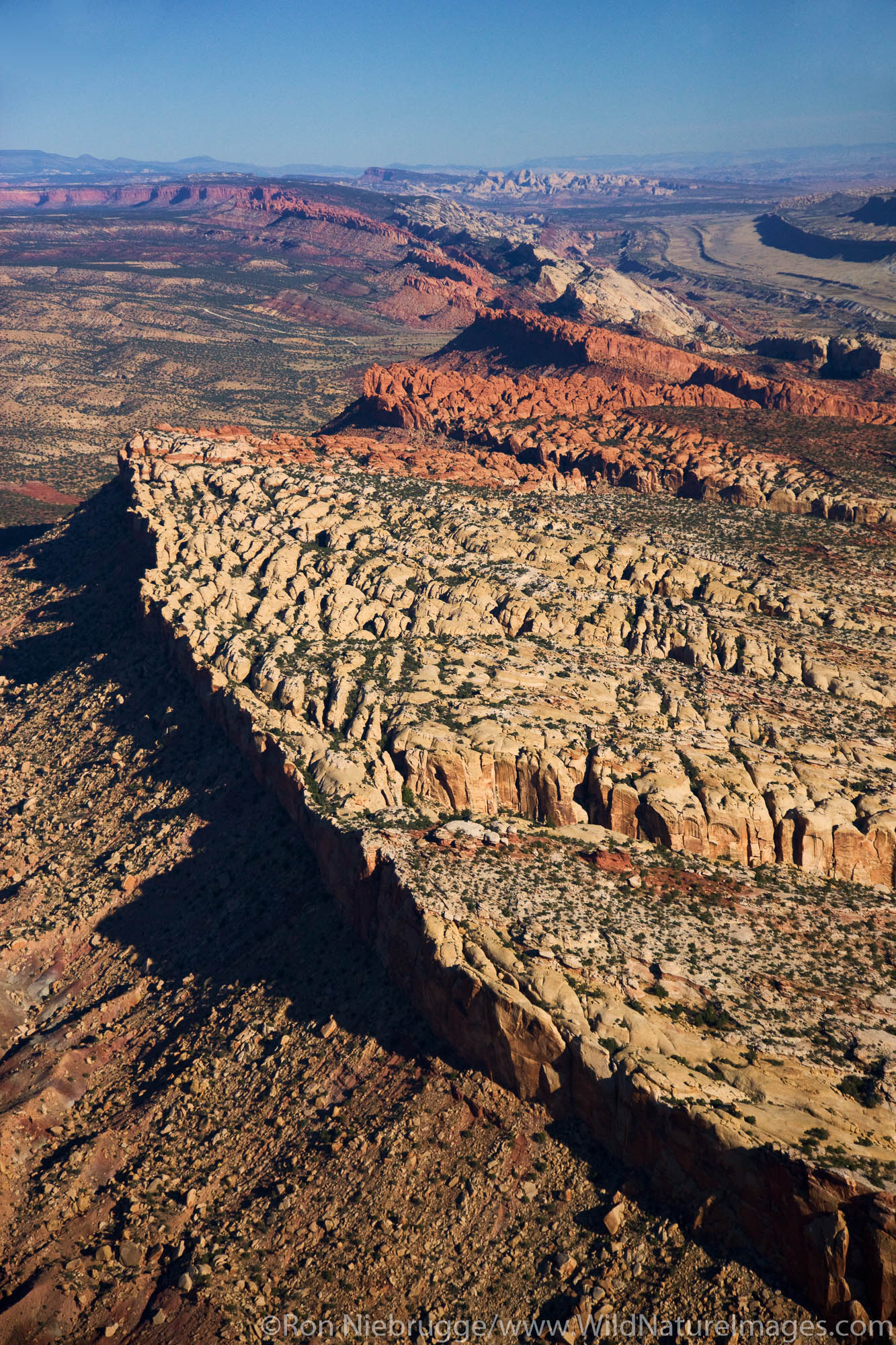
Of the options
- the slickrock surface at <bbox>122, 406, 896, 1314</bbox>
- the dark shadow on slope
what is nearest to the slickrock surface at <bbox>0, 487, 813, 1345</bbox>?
the dark shadow on slope

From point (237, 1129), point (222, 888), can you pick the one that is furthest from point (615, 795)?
point (237, 1129)

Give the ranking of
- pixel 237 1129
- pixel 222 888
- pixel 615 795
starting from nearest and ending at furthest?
1. pixel 237 1129
2. pixel 615 795
3. pixel 222 888

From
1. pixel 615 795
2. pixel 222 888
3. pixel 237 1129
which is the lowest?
pixel 237 1129

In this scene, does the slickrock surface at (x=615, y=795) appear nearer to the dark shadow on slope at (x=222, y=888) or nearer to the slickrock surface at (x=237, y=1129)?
the dark shadow on slope at (x=222, y=888)

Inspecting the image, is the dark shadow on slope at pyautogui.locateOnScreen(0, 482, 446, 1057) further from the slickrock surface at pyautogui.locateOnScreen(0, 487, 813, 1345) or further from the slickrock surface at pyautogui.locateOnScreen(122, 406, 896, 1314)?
the slickrock surface at pyautogui.locateOnScreen(122, 406, 896, 1314)

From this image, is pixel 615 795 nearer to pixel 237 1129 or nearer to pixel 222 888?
pixel 222 888

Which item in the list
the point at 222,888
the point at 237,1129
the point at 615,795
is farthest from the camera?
the point at 222,888

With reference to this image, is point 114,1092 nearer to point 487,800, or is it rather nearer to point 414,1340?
point 414,1340

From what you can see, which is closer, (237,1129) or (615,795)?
(237,1129)
